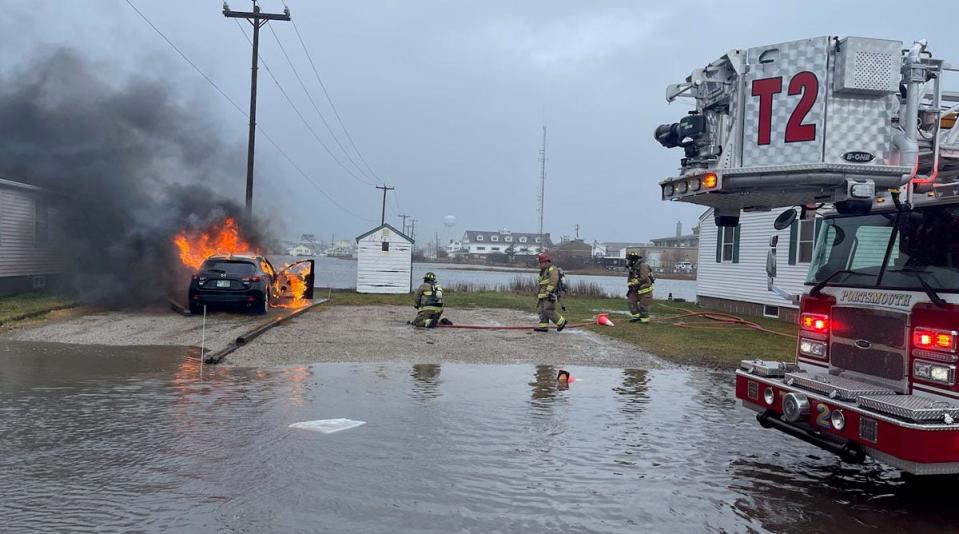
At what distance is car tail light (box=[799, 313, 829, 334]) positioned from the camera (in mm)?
5828

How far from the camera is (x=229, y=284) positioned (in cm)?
1636

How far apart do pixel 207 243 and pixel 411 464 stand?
18.1 meters

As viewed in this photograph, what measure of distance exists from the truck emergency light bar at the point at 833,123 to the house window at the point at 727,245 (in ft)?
52.5

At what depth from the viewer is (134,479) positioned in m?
5.02

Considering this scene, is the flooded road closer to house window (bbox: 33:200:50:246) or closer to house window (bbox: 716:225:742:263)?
house window (bbox: 716:225:742:263)

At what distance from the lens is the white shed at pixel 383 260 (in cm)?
2794

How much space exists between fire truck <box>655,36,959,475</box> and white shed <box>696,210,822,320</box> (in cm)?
A: 1208

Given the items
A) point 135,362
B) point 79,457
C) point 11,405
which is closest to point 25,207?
point 135,362

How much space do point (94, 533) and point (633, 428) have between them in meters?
4.84

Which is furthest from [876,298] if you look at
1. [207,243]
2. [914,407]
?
[207,243]

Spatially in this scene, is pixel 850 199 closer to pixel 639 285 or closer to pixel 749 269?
pixel 639 285

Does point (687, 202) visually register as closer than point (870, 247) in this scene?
No

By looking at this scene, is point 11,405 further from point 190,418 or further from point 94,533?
point 94,533

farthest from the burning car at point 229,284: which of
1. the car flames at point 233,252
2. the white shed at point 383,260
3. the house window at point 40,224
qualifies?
the white shed at point 383,260
